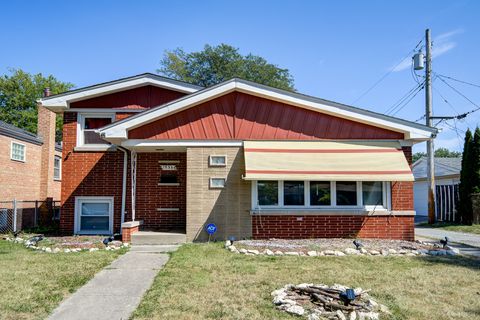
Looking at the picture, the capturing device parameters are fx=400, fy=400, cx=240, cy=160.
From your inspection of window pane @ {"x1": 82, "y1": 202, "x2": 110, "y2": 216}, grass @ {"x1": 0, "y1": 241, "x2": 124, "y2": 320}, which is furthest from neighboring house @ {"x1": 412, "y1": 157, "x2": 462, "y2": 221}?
grass @ {"x1": 0, "y1": 241, "x2": 124, "y2": 320}

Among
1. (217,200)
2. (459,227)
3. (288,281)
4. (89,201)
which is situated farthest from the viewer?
(459,227)

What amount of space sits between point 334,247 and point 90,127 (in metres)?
9.78

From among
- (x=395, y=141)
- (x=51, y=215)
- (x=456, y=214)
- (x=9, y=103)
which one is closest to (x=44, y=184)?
(x=51, y=215)

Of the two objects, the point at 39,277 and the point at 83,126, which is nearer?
the point at 39,277

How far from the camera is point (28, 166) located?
21562 mm

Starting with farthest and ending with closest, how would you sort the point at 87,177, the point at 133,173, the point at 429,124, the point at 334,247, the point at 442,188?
1. the point at 442,188
2. the point at 429,124
3. the point at 87,177
4. the point at 133,173
5. the point at 334,247

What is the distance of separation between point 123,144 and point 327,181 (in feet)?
21.9

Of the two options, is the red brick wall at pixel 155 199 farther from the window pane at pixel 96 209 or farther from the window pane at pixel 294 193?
the window pane at pixel 294 193

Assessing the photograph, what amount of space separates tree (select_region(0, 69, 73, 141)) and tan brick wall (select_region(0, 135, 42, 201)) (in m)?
28.2

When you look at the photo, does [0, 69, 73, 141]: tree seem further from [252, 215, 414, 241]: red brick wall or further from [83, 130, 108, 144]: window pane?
[252, 215, 414, 241]: red brick wall

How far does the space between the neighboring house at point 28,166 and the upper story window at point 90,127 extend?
20.1 ft

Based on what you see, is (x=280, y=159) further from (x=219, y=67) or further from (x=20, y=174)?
(x=219, y=67)

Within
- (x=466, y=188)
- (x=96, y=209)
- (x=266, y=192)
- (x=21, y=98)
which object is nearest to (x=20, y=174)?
(x=96, y=209)

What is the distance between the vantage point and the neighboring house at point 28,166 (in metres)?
19.2
